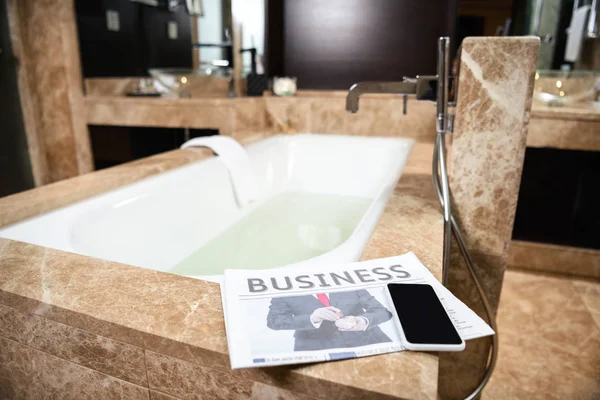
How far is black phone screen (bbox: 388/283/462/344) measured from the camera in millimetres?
557

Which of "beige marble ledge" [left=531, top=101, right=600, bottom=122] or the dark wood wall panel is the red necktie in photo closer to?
"beige marble ledge" [left=531, top=101, right=600, bottom=122]

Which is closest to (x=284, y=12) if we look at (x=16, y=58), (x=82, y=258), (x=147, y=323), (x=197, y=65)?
(x=197, y=65)

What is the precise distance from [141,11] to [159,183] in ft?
6.23

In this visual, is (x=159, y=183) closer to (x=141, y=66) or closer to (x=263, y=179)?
(x=263, y=179)

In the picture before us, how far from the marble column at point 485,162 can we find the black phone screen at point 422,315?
19.3 inches

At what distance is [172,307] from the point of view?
66 centimetres

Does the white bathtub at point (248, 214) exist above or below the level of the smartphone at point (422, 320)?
below

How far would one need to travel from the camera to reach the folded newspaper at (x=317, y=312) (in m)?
0.54

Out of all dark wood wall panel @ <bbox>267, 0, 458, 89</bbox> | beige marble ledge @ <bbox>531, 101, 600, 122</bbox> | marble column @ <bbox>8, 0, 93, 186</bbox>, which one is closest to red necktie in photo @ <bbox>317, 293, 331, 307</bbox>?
beige marble ledge @ <bbox>531, 101, 600, 122</bbox>

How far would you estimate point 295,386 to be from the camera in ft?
1.74

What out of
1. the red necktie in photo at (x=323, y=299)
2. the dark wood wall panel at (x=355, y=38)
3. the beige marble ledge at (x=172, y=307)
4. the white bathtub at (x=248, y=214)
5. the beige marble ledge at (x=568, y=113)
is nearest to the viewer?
the beige marble ledge at (x=172, y=307)

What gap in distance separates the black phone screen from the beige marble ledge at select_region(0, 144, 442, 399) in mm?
26

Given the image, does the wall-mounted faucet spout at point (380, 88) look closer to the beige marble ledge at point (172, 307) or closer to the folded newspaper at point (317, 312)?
the beige marble ledge at point (172, 307)

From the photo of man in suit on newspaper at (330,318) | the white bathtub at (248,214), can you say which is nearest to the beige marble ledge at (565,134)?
the white bathtub at (248,214)
